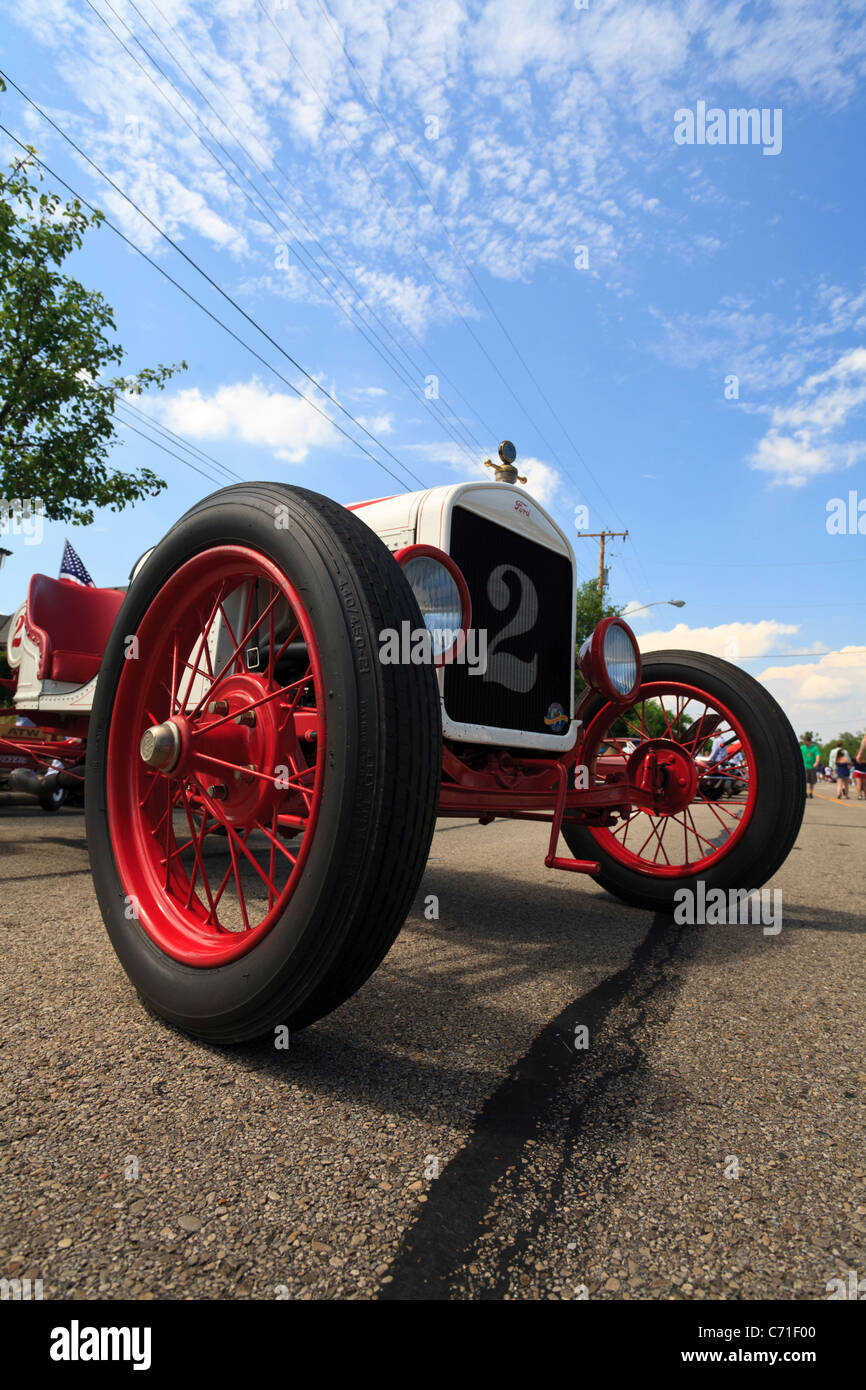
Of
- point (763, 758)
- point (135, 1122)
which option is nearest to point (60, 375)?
point (763, 758)

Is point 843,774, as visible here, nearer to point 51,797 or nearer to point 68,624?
point 51,797

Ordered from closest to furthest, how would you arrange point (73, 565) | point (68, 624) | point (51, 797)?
point (68, 624) → point (51, 797) → point (73, 565)

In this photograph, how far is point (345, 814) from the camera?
160 centimetres

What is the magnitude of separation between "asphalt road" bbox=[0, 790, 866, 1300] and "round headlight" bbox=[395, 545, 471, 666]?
4.20ft

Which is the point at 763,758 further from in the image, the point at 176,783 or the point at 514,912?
the point at 176,783

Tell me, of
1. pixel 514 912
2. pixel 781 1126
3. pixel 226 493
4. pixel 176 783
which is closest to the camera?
pixel 781 1126

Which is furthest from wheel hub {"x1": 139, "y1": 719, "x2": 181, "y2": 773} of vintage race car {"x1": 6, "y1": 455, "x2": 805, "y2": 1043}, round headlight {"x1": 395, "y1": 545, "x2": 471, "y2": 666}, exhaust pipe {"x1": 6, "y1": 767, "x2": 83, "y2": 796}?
exhaust pipe {"x1": 6, "y1": 767, "x2": 83, "y2": 796}

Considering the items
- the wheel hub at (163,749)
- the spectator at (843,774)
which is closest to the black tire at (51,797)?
the wheel hub at (163,749)

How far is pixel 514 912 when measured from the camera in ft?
12.3

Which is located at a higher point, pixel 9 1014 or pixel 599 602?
pixel 599 602

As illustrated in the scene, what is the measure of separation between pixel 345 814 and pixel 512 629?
7.61ft

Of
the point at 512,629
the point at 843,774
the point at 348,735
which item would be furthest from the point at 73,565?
the point at 843,774

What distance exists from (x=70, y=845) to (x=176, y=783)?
136 inches

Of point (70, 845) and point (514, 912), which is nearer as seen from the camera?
point (514, 912)
